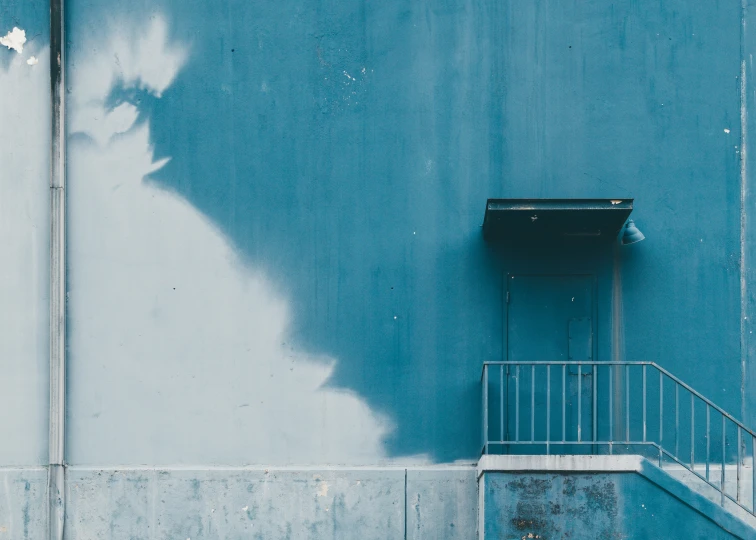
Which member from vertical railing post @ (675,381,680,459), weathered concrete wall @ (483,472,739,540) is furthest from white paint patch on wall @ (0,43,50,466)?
vertical railing post @ (675,381,680,459)

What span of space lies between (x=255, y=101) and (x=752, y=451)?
632cm

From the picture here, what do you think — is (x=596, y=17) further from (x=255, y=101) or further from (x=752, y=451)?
(x=752, y=451)

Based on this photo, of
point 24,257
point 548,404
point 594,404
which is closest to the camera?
point 548,404

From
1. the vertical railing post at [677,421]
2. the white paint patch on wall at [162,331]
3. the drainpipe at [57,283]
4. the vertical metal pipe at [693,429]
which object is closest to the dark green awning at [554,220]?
the vertical railing post at [677,421]

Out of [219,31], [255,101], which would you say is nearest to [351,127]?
[255,101]

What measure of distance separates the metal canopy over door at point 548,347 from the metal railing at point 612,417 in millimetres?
10

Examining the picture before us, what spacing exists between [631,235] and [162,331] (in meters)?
4.98

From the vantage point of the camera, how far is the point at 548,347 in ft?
32.3

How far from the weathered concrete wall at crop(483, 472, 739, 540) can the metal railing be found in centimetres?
108

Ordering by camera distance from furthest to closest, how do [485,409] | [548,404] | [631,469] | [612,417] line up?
[612,417], [548,404], [485,409], [631,469]

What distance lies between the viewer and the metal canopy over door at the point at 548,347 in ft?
31.9

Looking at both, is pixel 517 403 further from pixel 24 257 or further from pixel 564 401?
pixel 24 257

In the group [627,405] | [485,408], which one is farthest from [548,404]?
[627,405]

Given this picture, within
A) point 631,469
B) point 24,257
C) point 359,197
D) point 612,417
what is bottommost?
point 631,469
